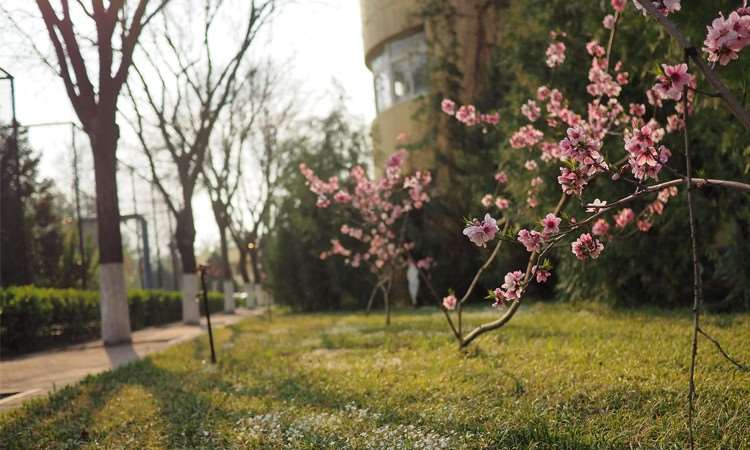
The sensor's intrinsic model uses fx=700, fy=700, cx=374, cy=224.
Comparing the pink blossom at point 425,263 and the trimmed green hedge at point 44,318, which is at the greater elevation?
the pink blossom at point 425,263

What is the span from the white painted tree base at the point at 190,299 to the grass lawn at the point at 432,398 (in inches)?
415

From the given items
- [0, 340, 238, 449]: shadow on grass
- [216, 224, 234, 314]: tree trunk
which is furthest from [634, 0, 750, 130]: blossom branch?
[216, 224, 234, 314]: tree trunk

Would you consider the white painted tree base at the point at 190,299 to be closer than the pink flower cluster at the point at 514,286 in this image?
No

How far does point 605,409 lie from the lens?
4555mm

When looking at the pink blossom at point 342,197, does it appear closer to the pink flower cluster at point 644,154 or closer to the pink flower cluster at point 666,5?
the pink flower cluster at point 644,154

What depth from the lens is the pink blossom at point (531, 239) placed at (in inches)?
154

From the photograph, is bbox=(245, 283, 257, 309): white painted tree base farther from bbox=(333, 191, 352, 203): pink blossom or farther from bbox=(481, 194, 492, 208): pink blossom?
bbox=(481, 194, 492, 208): pink blossom

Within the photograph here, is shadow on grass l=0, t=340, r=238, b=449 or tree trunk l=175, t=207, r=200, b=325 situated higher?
tree trunk l=175, t=207, r=200, b=325

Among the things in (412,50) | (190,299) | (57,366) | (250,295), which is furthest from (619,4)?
→ (250,295)

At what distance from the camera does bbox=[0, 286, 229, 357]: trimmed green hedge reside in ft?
42.1

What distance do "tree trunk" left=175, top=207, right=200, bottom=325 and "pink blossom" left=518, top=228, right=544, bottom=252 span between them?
16593mm

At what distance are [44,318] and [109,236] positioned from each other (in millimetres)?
2464

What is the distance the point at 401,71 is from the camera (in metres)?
23.2

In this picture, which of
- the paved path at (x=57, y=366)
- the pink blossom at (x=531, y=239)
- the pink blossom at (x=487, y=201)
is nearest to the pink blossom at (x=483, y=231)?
the pink blossom at (x=531, y=239)
